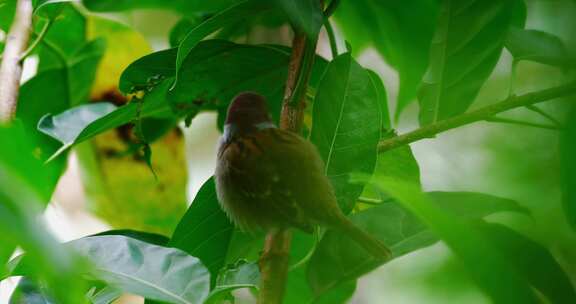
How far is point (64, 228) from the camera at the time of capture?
3592 millimetres

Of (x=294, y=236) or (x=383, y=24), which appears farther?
(x=383, y=24)

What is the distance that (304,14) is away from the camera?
1.49 meters

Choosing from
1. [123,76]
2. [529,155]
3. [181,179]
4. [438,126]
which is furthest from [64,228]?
[529,155]

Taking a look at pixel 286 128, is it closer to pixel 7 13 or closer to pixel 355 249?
pixel 355 249

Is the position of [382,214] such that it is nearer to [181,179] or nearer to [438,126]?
[438,126]

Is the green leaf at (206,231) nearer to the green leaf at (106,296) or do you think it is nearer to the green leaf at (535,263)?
the green leaf at (106,296)

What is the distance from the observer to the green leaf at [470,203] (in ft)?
4.24

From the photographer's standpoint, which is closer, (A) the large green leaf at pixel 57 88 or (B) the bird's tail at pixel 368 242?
(B) the bird's tail at pixel 368 242

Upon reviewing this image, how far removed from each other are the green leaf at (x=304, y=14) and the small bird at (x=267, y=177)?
247 millimetres

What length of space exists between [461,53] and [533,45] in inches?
7.4

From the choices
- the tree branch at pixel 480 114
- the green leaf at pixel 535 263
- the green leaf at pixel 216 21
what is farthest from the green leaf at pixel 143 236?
the green leaf at pixel 535 263

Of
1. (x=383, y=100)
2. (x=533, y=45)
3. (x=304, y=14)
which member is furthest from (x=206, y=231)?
(x=533, y=45)

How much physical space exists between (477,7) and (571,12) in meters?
0.98

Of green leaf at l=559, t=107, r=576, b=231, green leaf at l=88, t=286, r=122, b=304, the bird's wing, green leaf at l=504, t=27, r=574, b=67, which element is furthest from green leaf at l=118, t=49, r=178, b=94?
green leaf at l=559, t=107, r=576, b=231
